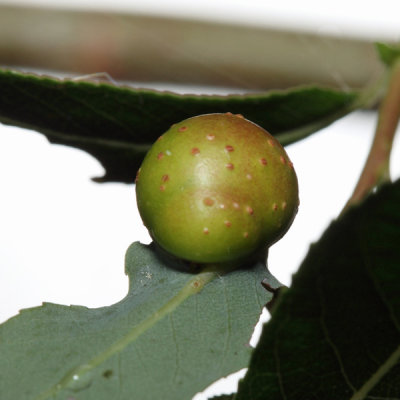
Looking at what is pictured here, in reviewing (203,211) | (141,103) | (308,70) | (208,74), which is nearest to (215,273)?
(203,211)

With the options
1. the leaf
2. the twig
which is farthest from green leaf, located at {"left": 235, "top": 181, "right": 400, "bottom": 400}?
the leaf

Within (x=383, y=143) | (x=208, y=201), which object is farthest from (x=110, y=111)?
(x=383, y=143)

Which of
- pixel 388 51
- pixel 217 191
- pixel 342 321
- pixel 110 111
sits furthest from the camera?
pixel 388 51

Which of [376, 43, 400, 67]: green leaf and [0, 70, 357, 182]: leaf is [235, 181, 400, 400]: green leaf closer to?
[0, 70, 357, 182]: leaf

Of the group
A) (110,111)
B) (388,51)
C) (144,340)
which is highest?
(388,51)

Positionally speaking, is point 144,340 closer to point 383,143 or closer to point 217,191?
point 217,191

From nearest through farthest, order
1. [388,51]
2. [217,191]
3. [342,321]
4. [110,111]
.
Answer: [342,321], [217,191], [110,111], [388,51]

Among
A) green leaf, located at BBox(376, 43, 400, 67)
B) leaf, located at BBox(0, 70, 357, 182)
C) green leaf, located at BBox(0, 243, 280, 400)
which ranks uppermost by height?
green leaf, located at BBox(376, 43, 400, 67)
